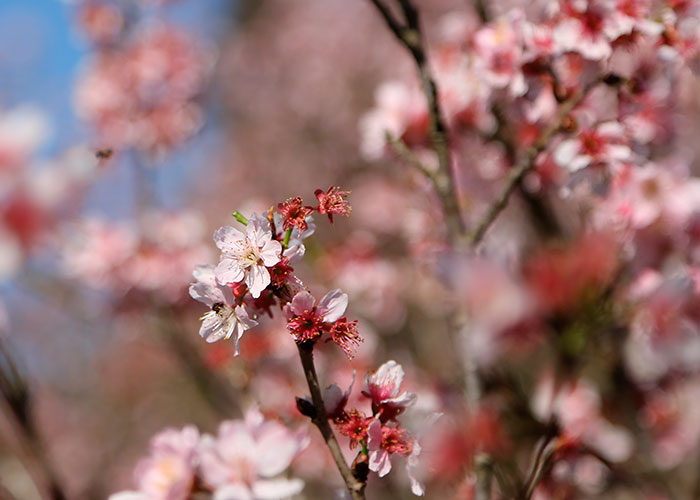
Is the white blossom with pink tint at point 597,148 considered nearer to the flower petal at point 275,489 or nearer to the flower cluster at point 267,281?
the flower cluster at point 267,281

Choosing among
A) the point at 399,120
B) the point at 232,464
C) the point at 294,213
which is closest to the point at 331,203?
the point at 294,213

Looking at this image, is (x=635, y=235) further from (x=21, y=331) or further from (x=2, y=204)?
(x=21, y=331)

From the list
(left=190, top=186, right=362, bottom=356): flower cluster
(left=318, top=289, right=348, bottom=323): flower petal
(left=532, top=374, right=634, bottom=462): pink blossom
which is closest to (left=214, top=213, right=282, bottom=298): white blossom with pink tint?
(left=190, top=186, right=362, bottom=356): flower cluster

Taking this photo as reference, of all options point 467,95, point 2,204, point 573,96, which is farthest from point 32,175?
point 573,96

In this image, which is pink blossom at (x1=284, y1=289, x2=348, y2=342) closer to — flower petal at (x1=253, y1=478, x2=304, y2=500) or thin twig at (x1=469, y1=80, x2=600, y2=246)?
flower petal at (x1=253, y1=478, x2=304, y2=500)

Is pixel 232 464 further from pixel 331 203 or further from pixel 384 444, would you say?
pixel 331 203

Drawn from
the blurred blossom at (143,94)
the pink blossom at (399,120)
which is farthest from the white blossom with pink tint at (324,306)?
the blurred blossom at (143,94)
